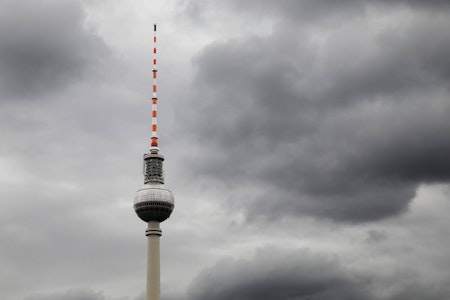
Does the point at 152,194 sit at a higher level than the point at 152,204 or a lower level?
higher

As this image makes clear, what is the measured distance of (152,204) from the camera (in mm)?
196500

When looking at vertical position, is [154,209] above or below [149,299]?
above

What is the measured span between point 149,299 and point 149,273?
6.75 m

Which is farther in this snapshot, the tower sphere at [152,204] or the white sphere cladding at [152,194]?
the white sphere cladding at [152,194]

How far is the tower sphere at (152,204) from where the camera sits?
645 ft

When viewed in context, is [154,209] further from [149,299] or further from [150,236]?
[149,299]

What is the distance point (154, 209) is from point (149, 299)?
78.9 feet

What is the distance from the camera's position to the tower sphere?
19662 centimetres

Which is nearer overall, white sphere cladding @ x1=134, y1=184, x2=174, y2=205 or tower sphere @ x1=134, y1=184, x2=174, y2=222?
tower sphere @ x1=134, y1=184, x2=174, y2=222

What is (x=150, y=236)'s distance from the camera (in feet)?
642

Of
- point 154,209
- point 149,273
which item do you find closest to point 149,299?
point 149,273

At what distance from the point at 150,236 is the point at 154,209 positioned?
735 centimetres

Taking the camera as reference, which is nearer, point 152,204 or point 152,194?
point 152,204

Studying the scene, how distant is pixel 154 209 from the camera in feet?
645
